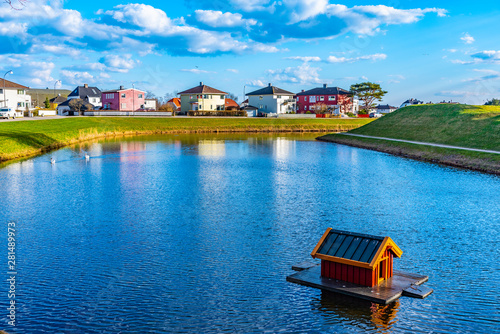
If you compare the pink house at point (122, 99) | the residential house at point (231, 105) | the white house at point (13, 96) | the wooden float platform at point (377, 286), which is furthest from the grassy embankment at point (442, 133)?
the white house at point (13, 96)

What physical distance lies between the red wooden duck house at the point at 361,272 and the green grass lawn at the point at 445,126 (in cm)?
4145

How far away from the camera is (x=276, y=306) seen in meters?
12.6

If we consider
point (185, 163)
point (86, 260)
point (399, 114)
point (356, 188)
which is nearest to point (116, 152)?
point (185, 163)

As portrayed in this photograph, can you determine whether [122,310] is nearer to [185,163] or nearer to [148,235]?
[148,235]

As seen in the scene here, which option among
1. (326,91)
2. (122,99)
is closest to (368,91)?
(326,91)

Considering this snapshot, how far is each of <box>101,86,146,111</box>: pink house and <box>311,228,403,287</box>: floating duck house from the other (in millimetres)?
127441

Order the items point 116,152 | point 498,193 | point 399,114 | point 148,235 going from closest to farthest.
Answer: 1. point 148,235
2. point 498,193
3. point 116,152
4. point 399,114

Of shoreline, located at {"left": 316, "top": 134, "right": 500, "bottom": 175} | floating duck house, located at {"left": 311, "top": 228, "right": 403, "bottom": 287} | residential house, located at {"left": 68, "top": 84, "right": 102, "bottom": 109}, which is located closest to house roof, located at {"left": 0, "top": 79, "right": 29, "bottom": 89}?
residential house, located at {"left": 68, "top": 84, "right": 102, "bottom": 109}

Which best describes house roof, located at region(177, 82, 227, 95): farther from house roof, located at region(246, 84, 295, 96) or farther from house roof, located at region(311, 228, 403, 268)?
house roof, located at region(311, 228, 403, 268)

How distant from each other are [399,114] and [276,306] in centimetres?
8165

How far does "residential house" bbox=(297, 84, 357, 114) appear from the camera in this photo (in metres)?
148

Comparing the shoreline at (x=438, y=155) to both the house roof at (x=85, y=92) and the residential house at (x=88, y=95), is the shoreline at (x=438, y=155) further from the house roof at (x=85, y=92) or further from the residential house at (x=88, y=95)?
the house roof at (x=85, y=92)

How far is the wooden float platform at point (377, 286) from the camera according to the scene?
42.5 ft

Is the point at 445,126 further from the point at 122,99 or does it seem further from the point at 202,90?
the point at 122,99
